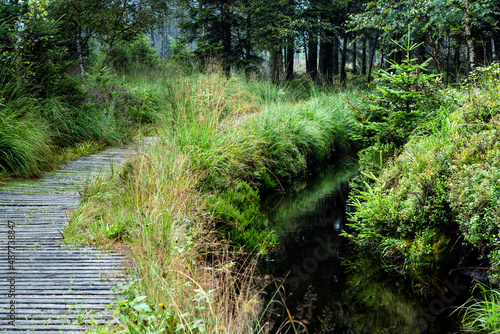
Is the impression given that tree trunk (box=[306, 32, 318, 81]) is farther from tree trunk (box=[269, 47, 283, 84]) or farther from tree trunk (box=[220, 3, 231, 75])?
tree trunk (box=[220, 3, 231, 75])

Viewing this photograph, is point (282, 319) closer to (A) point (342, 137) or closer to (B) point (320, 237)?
(B) point (320, 237)

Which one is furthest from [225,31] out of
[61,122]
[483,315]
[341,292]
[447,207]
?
[483,315]

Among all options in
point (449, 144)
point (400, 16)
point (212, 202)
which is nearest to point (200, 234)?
point (212, 202)

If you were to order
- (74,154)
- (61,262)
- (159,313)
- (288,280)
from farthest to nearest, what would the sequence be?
(74,154) < (288,280) < (61,262) < (159,313)

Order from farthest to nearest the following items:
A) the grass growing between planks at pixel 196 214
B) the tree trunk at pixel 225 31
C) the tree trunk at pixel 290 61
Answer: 1. the tree trunk at pixel 290 61
2. the tree trunk at pixel 225 31
3. the grass growing between planks at pixel 196 214

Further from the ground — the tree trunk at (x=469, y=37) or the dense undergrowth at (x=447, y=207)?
the tree trunk at (x=469, y=37)

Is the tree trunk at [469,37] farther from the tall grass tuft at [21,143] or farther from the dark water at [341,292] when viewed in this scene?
the tall grass tuft at [21,143]

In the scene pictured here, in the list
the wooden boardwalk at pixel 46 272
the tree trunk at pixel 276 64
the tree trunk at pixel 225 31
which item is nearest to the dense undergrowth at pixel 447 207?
the wooden boardwalk at pixel 46 272

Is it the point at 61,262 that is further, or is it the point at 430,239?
the point at 430,239

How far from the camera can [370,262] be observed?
4520 millimetres

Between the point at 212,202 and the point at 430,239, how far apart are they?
237 cm

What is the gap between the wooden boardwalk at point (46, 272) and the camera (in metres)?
2.16

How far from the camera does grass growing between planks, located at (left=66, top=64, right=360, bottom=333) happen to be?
231cm

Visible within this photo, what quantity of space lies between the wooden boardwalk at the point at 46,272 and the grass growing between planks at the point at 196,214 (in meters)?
0.17
